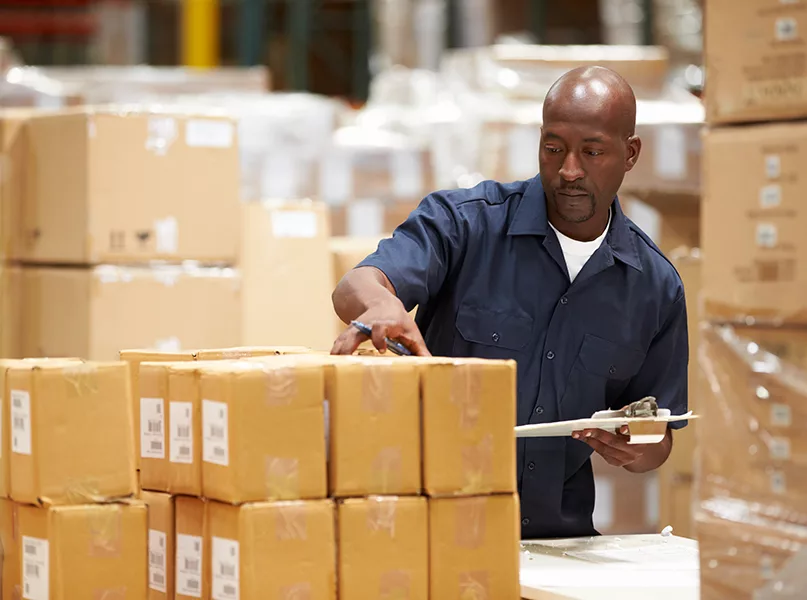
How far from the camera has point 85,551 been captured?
2.19 m

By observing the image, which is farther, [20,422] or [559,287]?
[559,287]

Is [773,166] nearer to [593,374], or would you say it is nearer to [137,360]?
[593,374]

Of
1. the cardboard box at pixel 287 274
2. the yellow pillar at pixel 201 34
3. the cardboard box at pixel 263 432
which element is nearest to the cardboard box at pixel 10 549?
the cardboard box at pixel 263 432

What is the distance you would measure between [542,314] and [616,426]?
410 millimetres

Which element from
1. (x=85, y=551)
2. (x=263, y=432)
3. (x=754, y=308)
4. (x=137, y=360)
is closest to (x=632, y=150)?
(x=754, y=308)

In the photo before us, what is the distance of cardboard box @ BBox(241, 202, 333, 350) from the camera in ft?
Result: 17.0

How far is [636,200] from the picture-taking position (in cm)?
575

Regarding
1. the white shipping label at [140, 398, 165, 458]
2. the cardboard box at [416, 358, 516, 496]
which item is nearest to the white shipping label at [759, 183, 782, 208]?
the cardboard box at [416, 358, 516, 496]

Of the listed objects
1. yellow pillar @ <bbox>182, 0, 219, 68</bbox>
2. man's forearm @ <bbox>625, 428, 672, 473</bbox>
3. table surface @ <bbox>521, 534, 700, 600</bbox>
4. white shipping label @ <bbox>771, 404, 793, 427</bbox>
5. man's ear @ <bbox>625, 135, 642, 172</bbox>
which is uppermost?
yellow pillar @ <bbox>182, 0, 219, 68</bbox>

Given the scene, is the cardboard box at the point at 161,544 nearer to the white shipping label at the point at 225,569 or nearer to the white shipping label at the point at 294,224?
the white shipping label at the point at 225,569

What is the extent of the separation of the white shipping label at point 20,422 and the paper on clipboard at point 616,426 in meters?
0.90

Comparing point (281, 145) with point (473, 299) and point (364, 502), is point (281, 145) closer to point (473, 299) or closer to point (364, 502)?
point (473, 299)

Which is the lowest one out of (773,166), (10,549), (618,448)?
(10,549)

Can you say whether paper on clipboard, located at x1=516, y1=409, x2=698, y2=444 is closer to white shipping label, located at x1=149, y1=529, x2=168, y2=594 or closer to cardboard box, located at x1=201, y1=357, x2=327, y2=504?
cardboard box, located at x1=201, y1=357, x2=327, y2=504
